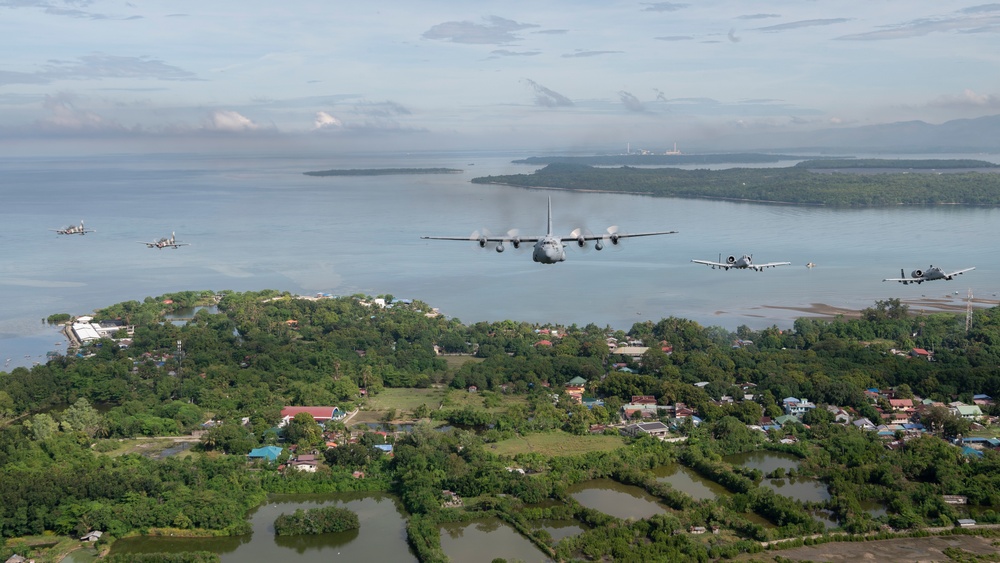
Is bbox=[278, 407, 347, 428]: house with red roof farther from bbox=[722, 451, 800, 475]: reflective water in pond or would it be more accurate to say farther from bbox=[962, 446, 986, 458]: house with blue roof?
bbox=[962, 446, 986, 458]: house with blue roof

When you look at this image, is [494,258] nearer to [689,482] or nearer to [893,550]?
[689,482]

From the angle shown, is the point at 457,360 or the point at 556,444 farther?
the point at 457,360

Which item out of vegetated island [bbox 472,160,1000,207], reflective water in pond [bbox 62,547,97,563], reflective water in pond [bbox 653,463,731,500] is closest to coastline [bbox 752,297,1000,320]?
reflective water in pond [bbox 653,463,731,500]

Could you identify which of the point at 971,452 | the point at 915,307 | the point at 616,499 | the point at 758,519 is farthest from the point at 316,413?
the point at 915,307

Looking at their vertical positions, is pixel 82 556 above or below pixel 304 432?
below

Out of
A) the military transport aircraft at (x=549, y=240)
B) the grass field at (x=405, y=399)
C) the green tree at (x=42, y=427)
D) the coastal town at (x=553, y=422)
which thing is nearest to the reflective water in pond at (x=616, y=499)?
the coastal town at (x=553, y=422)

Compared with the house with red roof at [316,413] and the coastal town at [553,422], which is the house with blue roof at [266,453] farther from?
the house with red roof at [316,413]

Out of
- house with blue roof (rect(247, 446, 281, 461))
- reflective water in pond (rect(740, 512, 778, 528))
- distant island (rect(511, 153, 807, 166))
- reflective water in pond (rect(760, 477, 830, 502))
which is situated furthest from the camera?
distant island (rect(511, 153, 807, 166))
